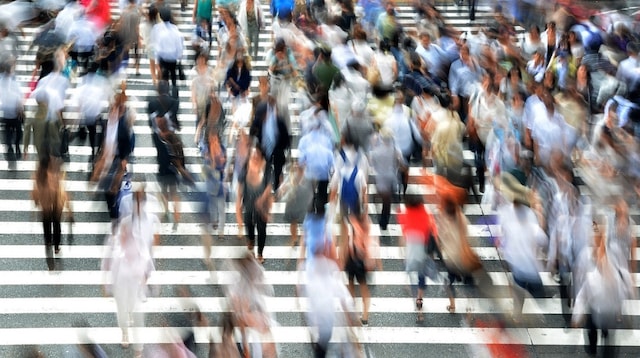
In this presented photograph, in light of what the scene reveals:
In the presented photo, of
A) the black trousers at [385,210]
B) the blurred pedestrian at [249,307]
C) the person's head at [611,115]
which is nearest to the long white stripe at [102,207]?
the black trousers at [385,210]

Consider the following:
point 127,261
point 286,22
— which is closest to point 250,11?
point 286,22

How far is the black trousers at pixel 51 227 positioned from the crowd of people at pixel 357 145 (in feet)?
0.07

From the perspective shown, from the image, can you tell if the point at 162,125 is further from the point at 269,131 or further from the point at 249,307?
the point at 249,307

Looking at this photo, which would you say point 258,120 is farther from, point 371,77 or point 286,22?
point 286,22

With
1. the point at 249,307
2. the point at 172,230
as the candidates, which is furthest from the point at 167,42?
the point at 249,307

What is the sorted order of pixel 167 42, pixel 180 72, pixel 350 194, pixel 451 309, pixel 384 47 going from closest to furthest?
pixel 350 194, pixel 451 309, pixel 384 47, pixel 167 42, pixel 180 72

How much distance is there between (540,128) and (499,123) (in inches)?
29.8

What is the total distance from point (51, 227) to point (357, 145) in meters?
4.23

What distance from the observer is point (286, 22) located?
1633 cm

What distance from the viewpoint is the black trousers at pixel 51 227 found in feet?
36.1

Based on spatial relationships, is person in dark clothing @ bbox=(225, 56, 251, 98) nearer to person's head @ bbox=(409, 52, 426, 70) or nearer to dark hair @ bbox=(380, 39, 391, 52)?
dark hair @ bbox=(380, 39, 391, 52)

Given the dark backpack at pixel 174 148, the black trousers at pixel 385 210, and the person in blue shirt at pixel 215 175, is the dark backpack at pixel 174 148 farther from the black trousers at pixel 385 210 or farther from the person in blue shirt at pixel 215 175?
the black trousers at pixel 385 210

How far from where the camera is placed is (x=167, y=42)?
1535cm

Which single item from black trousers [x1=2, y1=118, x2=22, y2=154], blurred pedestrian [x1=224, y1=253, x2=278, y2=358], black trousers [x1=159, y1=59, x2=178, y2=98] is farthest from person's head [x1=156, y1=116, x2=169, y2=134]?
black trousers [x1=159, y1=59, x2=178, y2=98]
